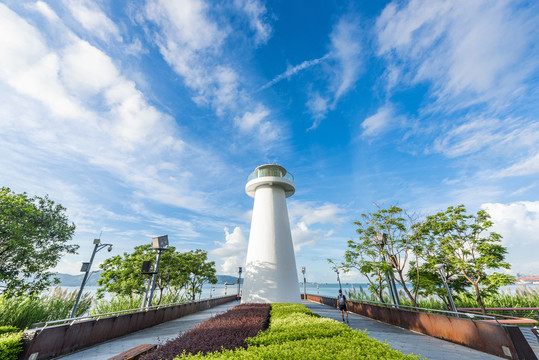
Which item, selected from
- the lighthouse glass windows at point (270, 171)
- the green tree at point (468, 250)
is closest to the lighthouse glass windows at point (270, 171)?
the lighthouse glass windows at point (270, 171)

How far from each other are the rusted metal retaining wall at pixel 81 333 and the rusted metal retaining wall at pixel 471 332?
11.4 m

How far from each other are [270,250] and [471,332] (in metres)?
10.8

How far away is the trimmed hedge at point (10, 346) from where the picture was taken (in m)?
4.80

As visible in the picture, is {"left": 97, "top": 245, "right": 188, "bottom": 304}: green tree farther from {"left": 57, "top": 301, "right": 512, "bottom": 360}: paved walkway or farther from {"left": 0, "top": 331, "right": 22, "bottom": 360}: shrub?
{"left": 0, "top": 331, "right": 22, "bottom": 360}: shrub

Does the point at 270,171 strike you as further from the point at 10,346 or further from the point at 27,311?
the point at 10,346

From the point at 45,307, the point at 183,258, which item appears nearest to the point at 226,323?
the point at 45,307

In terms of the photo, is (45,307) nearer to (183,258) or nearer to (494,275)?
(183,258)

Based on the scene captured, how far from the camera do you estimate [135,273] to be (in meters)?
16.3

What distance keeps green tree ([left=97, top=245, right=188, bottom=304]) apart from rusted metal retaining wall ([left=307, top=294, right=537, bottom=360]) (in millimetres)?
15536

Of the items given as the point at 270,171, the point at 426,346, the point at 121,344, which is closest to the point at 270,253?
the point at 270,171

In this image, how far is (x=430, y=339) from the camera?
7.56 m

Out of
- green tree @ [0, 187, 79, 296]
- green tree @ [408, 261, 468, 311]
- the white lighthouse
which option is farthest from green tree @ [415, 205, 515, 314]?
green tree @ [0, 187, 79, 296]

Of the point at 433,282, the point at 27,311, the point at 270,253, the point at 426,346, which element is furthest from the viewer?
the point at 270,253

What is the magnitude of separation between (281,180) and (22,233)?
15579mm
